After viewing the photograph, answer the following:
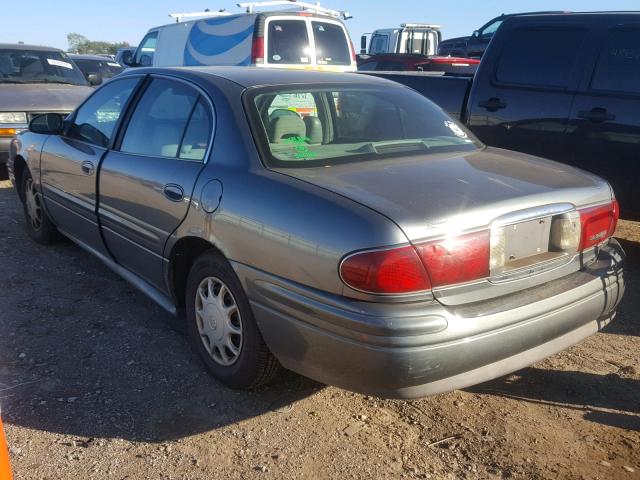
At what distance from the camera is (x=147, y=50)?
14.7 metres

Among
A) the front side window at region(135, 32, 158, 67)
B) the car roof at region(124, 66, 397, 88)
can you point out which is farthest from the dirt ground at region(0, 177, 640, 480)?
the front side window at region(135, 32, 158, 67)

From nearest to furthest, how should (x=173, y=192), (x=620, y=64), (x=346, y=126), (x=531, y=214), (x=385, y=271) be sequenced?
(x=385, y=271), (x=531, y=214), (x=173, y=192), (x=346, y=126), (x=620, y=64)

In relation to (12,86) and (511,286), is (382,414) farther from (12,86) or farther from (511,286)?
(12,86)

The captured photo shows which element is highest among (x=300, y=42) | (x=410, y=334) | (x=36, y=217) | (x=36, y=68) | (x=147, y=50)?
(x=300, y=42)

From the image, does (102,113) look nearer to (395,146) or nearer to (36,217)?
(36,217)

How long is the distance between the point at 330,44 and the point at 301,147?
9.31 metres

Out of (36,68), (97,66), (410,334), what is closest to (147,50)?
(97,66)

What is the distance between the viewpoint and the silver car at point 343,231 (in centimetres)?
244

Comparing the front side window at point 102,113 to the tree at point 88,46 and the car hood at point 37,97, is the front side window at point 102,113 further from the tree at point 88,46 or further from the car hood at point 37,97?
the tree at point 88,46

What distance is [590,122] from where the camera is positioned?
498 centimetres

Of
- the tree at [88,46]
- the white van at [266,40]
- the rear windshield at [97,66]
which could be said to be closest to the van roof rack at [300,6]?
the white van at [266,40]

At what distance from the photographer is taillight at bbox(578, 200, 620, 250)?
2.95m

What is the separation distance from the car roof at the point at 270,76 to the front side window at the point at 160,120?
128 millimetres

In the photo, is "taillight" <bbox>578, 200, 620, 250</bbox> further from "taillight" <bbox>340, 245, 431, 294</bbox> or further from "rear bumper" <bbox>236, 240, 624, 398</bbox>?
"taillight" <bbox>340, 245, 431, 294</bbox>
